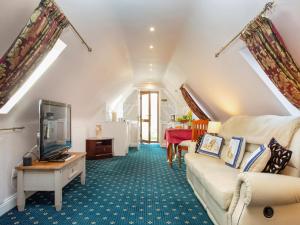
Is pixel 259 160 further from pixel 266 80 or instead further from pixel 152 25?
pixel 152 25

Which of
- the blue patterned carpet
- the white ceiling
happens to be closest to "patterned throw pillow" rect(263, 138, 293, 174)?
the blue patterned carpet

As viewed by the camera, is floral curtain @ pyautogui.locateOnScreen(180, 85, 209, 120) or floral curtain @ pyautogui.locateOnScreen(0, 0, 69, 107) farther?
floral curtain @ pyautogui.locateOnScreen(180, 85, 209, 120)

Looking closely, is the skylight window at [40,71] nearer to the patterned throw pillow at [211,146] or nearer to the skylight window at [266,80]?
the skylight window at [266,80]

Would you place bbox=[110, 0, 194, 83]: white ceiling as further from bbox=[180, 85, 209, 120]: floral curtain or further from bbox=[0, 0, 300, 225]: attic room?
bbox=[180, 85, 209, 120]: floral curtain

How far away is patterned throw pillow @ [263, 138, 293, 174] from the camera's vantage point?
1988 mm

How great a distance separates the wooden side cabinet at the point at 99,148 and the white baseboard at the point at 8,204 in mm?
2952

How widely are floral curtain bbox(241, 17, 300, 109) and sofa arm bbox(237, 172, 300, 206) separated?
0.85m

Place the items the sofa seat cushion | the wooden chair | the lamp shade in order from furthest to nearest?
1. the wooden chair
2. the lamp shade
3. the sofa seat cushion

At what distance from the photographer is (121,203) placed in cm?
281

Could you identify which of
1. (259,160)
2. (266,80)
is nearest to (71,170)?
(259,160)

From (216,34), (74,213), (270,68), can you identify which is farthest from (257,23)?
(74,213)

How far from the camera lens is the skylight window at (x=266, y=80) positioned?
2.69m

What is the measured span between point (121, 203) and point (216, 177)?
4.14 ft

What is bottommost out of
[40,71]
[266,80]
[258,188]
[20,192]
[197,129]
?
[20,192]
